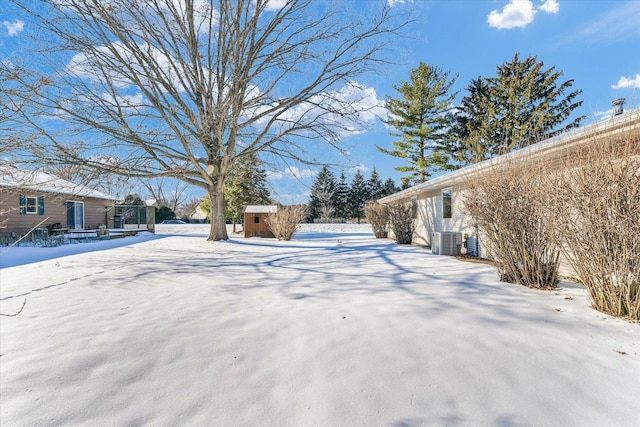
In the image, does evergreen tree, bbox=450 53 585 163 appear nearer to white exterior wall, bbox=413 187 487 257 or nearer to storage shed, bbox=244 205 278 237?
white exterior wall, bbox=413 187 487 257

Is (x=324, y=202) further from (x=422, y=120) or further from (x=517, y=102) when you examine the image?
(x=517, y=102)

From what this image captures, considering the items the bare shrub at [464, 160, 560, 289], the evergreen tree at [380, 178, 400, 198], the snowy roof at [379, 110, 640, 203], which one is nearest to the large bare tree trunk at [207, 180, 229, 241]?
the snowy roof at [379, 110, 640, 203]

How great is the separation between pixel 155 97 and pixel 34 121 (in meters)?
3.57

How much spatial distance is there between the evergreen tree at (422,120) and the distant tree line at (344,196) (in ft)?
56.8

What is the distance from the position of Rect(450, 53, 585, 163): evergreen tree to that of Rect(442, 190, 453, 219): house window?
10.6 metres

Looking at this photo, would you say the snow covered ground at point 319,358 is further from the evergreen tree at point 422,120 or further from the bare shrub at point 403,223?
the evergreen tree at point 422,120

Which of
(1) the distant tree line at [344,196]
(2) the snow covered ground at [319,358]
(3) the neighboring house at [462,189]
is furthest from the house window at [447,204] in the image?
(1) the distant tree line at [344,196]

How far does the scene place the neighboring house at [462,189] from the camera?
3.64 metres

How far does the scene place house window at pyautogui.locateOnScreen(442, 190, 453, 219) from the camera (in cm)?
1068

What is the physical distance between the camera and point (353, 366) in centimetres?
243

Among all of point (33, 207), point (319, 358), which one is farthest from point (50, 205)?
point (319, 358)

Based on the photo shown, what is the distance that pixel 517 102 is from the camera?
21.1 m

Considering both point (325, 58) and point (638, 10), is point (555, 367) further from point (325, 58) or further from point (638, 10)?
point (325, 58)

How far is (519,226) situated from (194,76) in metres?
11.5
